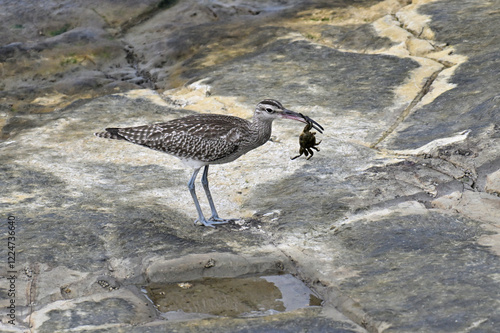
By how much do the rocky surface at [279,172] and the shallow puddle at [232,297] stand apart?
3.6 inches

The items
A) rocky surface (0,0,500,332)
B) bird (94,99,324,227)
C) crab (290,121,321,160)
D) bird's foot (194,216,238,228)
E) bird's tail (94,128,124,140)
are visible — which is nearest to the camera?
rocky surface (0,0,500,332)

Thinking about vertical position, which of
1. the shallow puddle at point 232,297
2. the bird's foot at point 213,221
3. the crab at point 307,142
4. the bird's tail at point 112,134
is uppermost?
the bird's tail at point 112,134

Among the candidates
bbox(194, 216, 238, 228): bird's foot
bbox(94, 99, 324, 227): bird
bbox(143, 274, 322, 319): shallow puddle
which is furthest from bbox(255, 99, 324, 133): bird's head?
bbox(143, 274, 322, 319): shallow puddle

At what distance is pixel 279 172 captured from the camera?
794 cm

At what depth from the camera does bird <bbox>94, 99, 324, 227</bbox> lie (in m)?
7.01

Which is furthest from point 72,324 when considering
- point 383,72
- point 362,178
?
point 383,72

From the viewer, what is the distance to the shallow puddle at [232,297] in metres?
5.50

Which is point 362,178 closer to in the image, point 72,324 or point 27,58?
point 72,324

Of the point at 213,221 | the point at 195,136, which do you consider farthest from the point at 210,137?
the point at 213,221

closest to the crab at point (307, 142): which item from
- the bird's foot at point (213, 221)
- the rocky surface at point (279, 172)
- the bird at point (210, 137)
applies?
the rocky surface at point (279, 172)

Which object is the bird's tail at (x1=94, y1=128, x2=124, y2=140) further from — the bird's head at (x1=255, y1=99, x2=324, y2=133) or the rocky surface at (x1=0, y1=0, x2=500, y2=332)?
the bird's head at (x1=255, y1=99, x2=324, y2=133)

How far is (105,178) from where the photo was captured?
26.1ft

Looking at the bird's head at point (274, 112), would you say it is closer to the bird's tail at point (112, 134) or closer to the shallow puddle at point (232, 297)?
the bird's tail at point (112, 134)

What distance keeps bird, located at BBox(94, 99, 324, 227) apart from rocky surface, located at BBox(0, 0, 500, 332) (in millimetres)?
560
